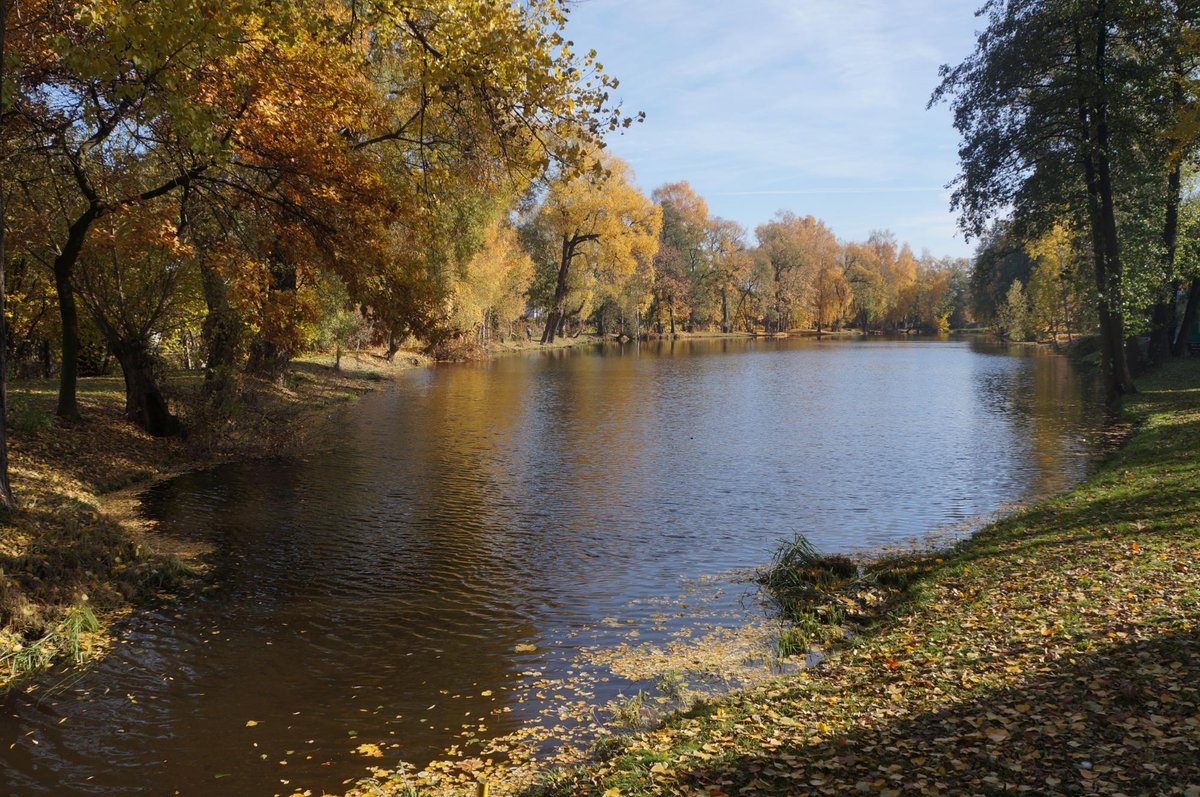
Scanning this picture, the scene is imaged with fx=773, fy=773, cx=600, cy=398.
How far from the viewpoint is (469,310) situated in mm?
48406

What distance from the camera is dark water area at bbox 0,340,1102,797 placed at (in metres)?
6.71

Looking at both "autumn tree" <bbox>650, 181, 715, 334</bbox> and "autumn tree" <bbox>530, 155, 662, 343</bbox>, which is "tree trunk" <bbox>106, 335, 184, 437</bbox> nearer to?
"autumn tree" <bbox>530, 155, 662, 343</bbox>

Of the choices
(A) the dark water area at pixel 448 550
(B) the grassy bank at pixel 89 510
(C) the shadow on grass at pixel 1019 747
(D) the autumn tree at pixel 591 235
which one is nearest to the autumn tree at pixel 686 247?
(D) the autumn tree at pixel 591 235

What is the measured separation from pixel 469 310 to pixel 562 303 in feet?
79.1

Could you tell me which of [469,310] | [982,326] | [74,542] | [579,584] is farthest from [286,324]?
[982,326]

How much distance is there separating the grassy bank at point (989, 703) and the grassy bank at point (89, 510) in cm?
630

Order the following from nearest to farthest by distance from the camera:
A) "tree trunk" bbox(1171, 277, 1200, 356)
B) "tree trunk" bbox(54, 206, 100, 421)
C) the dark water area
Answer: the dark water area, "tree trunk" bbox(54, 206, 100, 421), "tree trunk" bbox(1171, 277, 1200, 356)

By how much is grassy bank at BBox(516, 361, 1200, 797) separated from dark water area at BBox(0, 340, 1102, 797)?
2.02 meters

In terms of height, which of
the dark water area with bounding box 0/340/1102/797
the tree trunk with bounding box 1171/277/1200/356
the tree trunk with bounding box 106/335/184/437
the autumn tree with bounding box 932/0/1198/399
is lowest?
the dark water area with bounding box 0/340/1102/797

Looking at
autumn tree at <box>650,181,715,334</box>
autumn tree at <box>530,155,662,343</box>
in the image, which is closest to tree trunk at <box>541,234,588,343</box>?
autumn tree at <box>530,155,662,343</box>

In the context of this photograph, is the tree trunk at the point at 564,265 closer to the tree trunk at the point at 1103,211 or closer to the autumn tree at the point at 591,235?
the autumn tree at the point at 591,235

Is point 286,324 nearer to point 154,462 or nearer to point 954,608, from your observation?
point 154,462

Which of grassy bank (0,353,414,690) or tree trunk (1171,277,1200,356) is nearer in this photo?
grassy bank (0,353,414,690)

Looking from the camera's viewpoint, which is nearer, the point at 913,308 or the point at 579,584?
the point at 579,584
